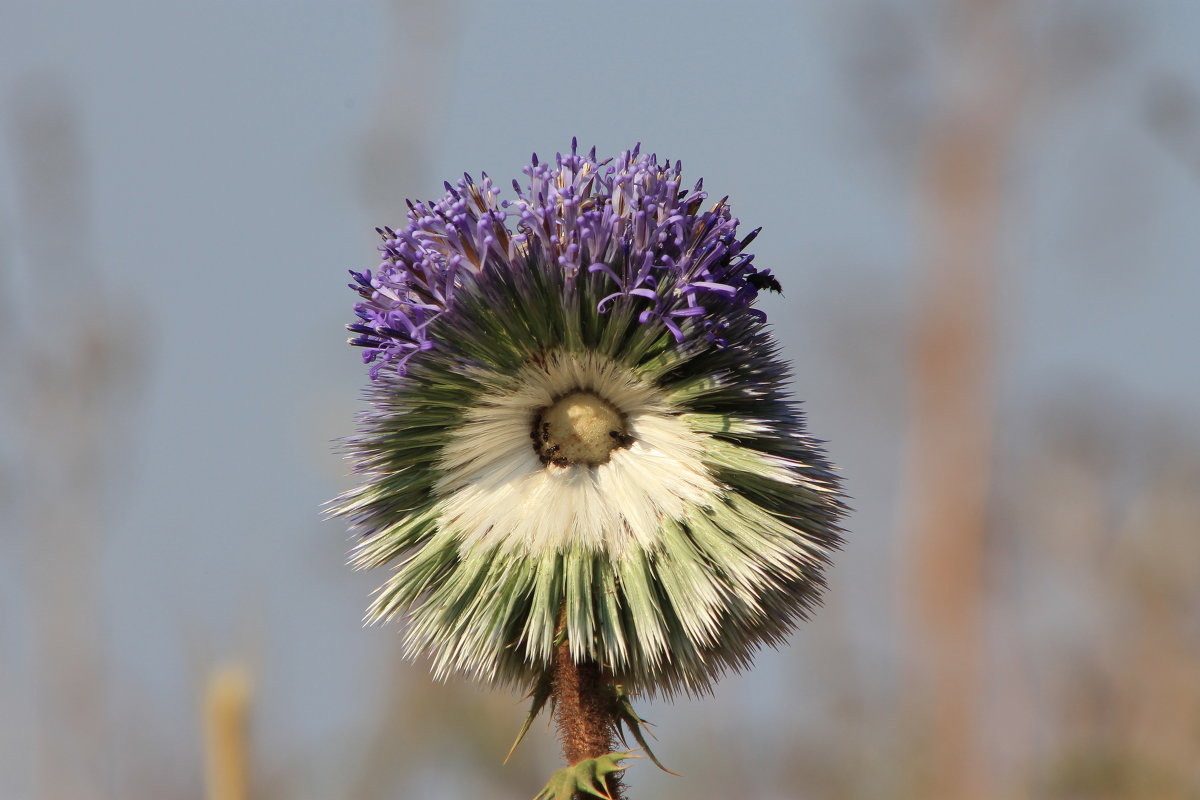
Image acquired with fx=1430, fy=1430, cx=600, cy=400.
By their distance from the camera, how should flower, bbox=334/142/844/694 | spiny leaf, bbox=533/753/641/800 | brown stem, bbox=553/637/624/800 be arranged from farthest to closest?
1. flower, bbox=334/142/844/694
2. brown stem, bbox=553/637/624/800
3. spiny leaf, bbox=533/753/641/800

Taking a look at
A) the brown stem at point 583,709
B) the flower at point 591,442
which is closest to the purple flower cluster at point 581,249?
the flower at point 591,442

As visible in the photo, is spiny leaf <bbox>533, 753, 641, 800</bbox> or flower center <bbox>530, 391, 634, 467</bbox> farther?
flower center <bbox>530, 391, 634, 467</bbox>

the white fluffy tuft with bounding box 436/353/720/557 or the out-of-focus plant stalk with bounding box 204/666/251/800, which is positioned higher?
the white fluffy tuft with bounding box 436/353/720/557

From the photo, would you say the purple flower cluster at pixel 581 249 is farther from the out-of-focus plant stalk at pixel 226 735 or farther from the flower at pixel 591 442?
the out-of-focus plant stalk at pixel 226 735

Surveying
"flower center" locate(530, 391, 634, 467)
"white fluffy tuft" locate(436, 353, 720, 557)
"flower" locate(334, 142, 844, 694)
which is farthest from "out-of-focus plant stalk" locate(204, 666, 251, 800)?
"flower center" locate(530, 391, 634, 467)

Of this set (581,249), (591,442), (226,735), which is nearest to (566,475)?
(591,442)

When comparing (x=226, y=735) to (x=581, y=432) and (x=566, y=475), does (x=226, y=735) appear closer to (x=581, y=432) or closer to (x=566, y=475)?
(x=566, y=475)

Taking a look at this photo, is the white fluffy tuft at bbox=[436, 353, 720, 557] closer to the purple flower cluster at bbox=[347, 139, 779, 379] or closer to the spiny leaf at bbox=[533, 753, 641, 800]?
the purple flower cluster at bbox=[347, 139, 779, 379]
